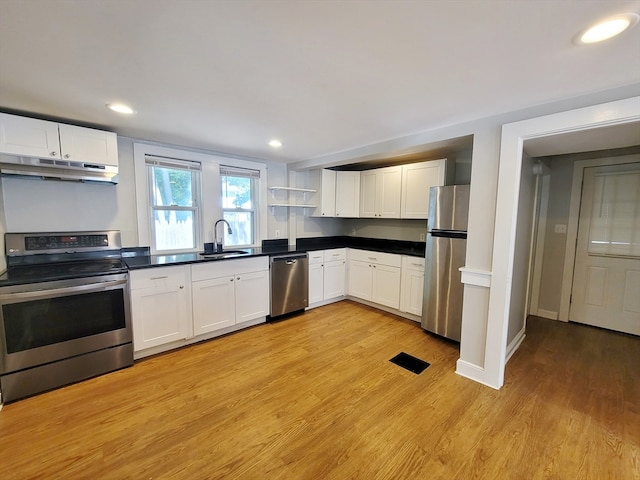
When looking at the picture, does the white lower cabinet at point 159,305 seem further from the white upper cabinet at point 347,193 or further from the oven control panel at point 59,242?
the white upper cabinet at point 347,193

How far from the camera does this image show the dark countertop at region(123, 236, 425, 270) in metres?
2.71

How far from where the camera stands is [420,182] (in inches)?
137

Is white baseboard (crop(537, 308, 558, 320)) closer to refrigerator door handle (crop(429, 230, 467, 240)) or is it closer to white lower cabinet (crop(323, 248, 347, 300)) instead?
refrigerator door handle (crop(429, 230, 467, 240))

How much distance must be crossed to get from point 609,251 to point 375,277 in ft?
9.38

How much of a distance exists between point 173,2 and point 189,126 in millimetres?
1649

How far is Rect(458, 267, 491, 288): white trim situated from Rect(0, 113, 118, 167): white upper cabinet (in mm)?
3438

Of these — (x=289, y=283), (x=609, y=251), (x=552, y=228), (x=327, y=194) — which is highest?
(x=327, y=194)

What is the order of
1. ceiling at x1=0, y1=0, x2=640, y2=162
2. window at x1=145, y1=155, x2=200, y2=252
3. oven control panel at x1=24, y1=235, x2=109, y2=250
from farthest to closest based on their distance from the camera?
1. window at x1=145, y1=155, x2=200, y2=252
2. oven control panel at x1=24, y1=235, x2=109, y2=250
3. ceiling at x1=0, y1=0, x2=640, y2=162

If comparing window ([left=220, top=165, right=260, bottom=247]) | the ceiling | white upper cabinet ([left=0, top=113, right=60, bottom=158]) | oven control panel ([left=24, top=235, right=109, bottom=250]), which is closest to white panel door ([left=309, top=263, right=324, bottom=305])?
window ([left=220, top=165, right=260, bottom=247])

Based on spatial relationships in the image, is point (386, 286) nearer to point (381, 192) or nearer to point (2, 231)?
point (381, 192)

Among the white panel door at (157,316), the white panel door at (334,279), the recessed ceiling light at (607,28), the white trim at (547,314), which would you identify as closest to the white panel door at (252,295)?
the white panel door at (157,316)

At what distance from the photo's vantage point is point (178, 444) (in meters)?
1.64

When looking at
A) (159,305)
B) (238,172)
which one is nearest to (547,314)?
(238,172)

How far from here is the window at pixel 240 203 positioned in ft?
12.1
